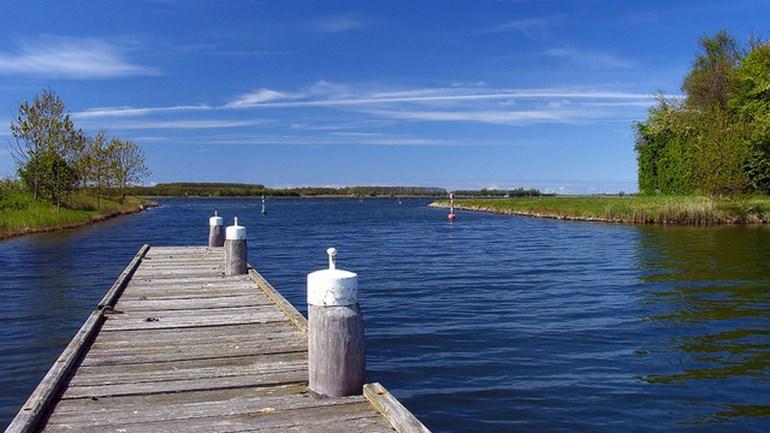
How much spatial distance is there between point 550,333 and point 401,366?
3211 mm

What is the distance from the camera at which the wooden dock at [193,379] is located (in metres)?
4.93

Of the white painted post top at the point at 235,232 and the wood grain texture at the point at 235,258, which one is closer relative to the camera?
the white painted post top at the point at 235,232

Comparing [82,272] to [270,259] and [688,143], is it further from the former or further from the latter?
[688,143]

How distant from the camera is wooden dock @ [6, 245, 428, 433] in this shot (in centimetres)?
493

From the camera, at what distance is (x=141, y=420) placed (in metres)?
4.98

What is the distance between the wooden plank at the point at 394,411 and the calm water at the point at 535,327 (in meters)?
2.04

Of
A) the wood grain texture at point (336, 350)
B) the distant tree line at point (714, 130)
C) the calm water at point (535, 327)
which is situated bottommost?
the calm water at point (535, 327)

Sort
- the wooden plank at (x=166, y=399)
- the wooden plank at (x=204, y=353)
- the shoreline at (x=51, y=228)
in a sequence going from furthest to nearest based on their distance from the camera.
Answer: the shoreline at (x=51, y=228)
the wooden plank at (x=204, y=353)
the wooden plank at (x=166, y=399)

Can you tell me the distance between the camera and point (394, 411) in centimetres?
491

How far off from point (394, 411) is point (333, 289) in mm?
1159

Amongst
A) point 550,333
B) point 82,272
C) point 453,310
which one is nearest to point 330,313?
point 550,333

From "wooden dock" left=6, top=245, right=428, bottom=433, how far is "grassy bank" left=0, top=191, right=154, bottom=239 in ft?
87.0

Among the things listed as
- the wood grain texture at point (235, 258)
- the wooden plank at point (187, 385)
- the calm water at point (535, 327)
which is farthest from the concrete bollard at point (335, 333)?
the wood grain texture at point (235, 258)

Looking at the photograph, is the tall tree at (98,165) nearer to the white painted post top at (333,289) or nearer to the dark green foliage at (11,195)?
the dark green foliage at (11,195)
